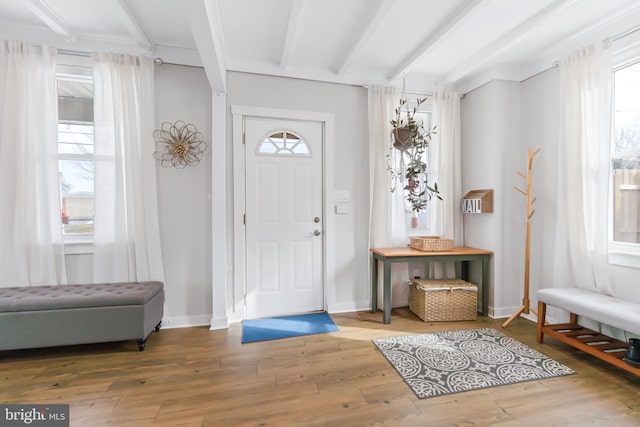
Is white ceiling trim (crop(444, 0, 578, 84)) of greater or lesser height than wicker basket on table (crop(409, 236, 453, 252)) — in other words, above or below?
above

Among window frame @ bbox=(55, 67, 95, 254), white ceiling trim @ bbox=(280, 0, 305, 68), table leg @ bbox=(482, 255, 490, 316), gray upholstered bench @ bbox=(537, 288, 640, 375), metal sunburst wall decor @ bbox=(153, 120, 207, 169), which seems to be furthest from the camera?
table leg @ bbox=(482, 255, 490, 316)

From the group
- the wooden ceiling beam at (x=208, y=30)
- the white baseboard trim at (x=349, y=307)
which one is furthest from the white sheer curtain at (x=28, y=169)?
the white baseboard trim at (x=349, y=307)

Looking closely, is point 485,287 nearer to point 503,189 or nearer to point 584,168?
point 503,189

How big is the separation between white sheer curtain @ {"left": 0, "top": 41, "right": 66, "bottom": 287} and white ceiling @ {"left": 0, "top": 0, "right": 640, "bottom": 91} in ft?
0.90

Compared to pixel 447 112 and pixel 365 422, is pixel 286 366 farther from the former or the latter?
pixel 447 112

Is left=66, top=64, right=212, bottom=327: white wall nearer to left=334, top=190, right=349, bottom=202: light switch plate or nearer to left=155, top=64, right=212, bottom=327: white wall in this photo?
left=155, top=64, right=212, bottom=327: white wall

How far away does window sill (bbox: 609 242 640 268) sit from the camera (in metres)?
2.28

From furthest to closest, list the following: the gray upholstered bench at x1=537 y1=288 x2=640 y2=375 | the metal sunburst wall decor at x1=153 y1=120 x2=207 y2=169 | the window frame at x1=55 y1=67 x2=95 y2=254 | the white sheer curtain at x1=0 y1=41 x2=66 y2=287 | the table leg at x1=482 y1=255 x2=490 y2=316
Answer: the table leg at x1=482 y1=255 x2=490 y2=316 → the metal sunburst wall decor at x1=153 y1=120 x2=207 y2=169 → the window frame at x1=55 y1=67 x2=95 y2=254 → the white sheer curtain at x1=0 y1=41 x2=66 y2=287 → the gray upholstered bench at x1=537 y1=288 x2=640 y2=375

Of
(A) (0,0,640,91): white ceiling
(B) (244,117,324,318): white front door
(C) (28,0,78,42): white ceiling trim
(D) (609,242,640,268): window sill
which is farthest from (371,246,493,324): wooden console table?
(C) (28,0,78,42): white ceiling trim

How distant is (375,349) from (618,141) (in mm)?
2718

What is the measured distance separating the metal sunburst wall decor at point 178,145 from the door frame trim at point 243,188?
0.37 metres

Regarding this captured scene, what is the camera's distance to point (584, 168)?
2512mm

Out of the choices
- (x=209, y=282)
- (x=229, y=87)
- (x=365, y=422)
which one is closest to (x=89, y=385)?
(x=209, y=282)

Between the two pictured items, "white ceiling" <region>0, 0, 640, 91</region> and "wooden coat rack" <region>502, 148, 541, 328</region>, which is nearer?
"white ceiling" <region>0, 0, 640, 91</region>
